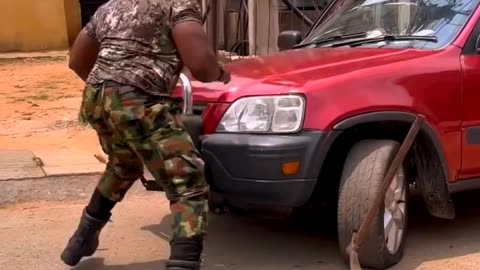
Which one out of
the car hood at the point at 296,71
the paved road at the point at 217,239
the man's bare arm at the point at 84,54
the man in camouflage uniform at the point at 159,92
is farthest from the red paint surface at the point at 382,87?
the man's bare arm at the point at 84,54

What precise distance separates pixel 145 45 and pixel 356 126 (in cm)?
129

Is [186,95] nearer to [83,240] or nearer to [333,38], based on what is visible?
[83,240]

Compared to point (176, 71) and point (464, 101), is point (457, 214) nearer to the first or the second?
point (464, 101)

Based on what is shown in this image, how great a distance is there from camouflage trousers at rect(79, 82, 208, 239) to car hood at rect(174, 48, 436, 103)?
547mm

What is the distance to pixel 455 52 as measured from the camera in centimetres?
494

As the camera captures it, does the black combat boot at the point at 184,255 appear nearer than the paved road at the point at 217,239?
Yes

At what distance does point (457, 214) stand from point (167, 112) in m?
2.67

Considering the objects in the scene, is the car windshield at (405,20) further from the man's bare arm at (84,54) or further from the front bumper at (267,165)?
the man's bare arm at (84,54)

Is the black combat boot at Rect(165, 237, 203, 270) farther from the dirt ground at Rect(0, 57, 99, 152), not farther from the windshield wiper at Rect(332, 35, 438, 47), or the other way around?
the dirt ground at Rect(0, 57, 99, 152)

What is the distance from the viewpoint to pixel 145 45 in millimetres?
4164

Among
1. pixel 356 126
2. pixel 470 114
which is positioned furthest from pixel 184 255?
pixel 470 114

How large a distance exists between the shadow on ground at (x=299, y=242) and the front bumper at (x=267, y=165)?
591 millimetres

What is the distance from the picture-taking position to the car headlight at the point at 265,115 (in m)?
4.42

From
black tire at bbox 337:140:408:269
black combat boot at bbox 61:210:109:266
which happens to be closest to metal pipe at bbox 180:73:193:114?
black combat boot at bbox 61:210:109:266
